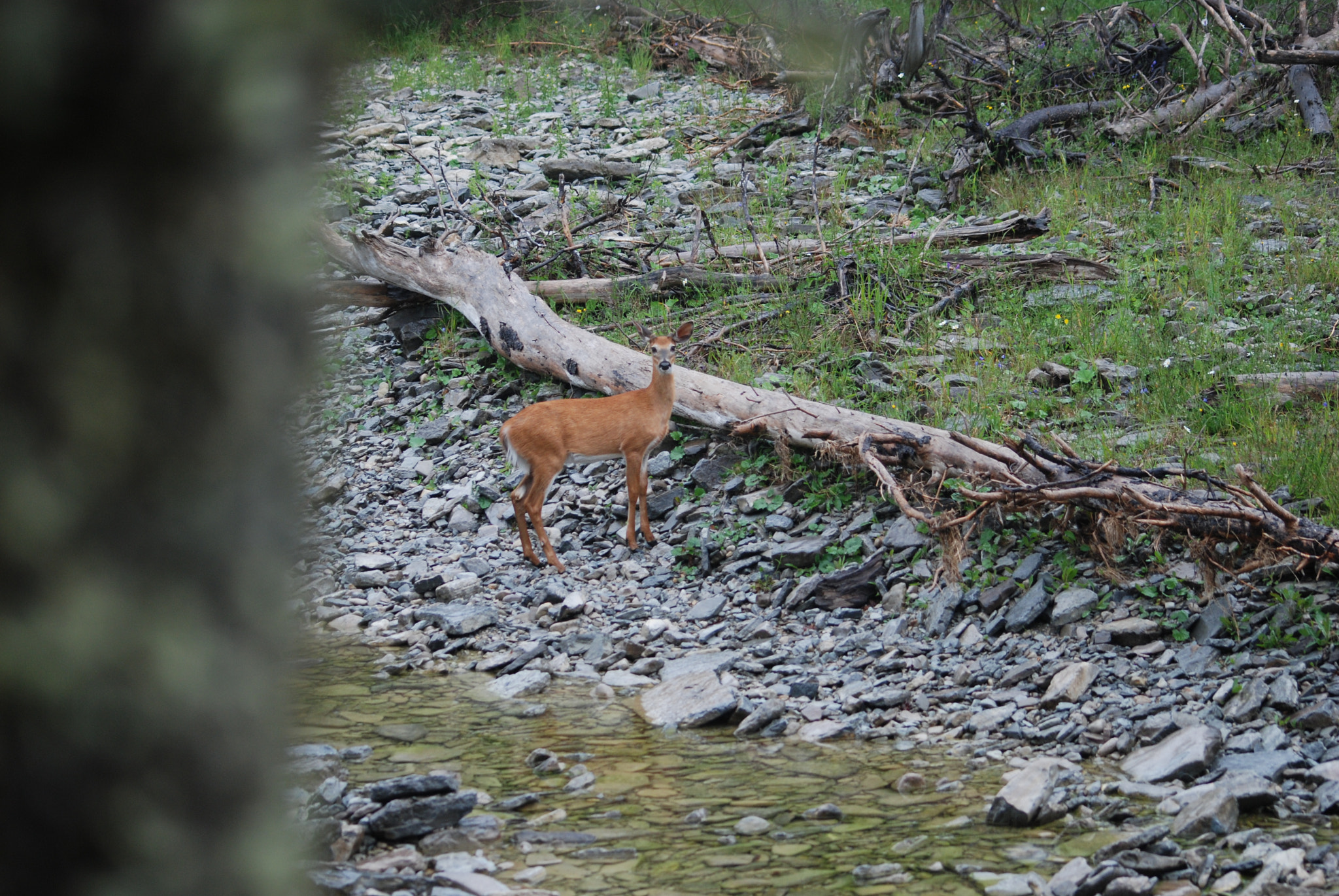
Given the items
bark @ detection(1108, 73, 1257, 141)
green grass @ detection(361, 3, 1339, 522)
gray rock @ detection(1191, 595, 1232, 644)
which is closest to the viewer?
gray rock @ detection(1191, 595, 1232, 644)

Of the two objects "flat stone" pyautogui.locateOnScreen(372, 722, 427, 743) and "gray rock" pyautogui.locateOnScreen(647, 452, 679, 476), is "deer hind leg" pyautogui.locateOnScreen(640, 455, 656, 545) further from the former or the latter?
"flat stone" pyautogui.locateOnScreen(372, 722, 427, 743)

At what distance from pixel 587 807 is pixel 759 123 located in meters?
12.2

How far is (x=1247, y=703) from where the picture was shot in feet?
15.1

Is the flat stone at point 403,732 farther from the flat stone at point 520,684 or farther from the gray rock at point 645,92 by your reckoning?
the gray rock at point 645,92

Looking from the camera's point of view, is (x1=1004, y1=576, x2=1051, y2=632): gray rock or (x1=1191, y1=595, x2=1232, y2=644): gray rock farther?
(x1=1004, y1=576, x2=1051, y2=632): gray rock

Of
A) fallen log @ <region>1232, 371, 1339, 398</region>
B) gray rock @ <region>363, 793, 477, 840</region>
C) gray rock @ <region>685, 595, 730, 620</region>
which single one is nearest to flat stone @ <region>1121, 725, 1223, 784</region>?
gray rock @ <region>363, 793, 477, 840</region>

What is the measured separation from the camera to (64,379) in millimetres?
903

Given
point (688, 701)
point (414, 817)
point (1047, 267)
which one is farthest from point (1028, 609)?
point (1047, 267)

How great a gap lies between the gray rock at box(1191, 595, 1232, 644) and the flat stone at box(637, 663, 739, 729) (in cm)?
225

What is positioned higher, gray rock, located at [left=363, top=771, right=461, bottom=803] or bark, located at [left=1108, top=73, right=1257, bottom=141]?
bark, located at [left=1108, top=73, right=1257, bottom=141]

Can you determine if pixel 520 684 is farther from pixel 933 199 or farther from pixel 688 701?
pixel 933 199

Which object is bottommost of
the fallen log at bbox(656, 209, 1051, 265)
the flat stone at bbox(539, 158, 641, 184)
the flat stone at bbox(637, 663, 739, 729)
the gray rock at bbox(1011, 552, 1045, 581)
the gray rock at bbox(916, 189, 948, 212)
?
the flat stone at bbox(637, 663, 739, 729)

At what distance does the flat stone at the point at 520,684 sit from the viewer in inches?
230

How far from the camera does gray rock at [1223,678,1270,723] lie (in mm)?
4578
